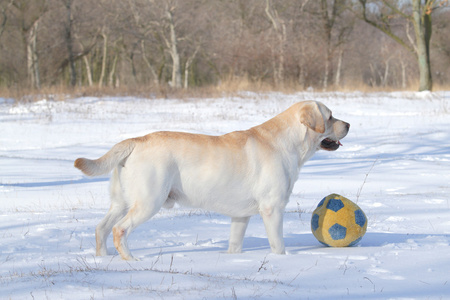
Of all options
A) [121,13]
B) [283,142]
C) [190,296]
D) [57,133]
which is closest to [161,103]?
[57,133]

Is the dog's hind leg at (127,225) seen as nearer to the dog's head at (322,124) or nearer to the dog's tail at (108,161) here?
the dog's tail at (108,161)

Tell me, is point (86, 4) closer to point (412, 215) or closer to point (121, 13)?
point (121, 13)

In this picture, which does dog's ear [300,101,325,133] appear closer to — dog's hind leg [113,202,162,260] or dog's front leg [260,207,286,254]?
dog's front leg [260,207,286,254]

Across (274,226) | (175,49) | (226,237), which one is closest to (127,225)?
(274,226)

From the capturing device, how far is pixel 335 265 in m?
4.25

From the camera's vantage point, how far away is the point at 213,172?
4.80m

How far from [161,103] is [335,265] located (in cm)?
2070

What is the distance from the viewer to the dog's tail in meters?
4.64

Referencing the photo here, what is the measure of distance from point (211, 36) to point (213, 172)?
130ft

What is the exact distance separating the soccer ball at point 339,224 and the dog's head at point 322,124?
0.62m

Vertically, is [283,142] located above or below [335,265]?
above

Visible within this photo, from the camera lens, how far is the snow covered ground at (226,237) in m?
3.47

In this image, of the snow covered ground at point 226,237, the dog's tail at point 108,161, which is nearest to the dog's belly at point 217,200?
the snow covered ground at point 226,237

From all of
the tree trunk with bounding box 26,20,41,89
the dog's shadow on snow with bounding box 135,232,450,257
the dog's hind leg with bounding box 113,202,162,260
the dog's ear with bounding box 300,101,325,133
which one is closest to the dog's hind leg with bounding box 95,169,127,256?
the dog's hind leg with bounding box 113,202,162,260
